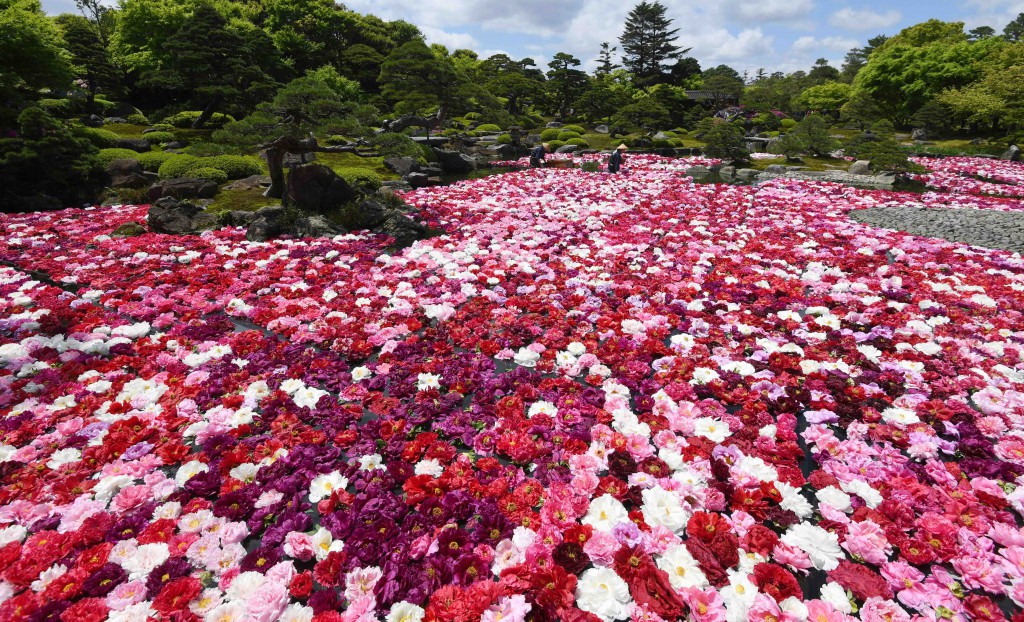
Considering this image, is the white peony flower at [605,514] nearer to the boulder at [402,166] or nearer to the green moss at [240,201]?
the green moss at [240,201]

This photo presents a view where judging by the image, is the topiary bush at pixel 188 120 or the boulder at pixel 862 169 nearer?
the boulder at pixel 862 169

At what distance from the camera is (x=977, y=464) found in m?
3.72

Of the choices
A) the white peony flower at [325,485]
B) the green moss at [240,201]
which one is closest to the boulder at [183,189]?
the green moss at [240,201]

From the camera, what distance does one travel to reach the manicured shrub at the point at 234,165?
17250 mm

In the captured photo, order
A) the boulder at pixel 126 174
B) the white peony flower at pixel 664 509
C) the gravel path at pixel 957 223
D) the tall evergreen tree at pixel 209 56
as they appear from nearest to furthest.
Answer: the white peony flower at pixel 664 509, the gravel path at pixel 957 223, the boulder at pixel 126 174, the tall evergreen tree at pixel 209 56

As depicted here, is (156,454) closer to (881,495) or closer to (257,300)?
(257,300)

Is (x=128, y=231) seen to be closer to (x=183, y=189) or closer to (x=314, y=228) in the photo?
(x=314, y=228)

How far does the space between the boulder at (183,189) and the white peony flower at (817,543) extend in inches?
712

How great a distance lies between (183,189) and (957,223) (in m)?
23.3

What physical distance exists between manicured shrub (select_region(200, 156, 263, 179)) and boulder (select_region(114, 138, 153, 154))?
7350mm

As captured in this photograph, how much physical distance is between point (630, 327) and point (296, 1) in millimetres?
58698

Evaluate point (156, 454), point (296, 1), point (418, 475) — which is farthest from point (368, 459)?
point (296, 1)

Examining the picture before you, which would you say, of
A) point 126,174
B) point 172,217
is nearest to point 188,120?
point 126,174

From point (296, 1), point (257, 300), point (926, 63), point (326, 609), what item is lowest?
point (326, 609)
